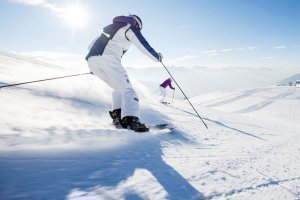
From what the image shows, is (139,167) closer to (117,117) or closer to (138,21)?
(117,117)

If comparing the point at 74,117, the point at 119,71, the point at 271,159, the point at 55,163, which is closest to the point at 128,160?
the point at 55,163

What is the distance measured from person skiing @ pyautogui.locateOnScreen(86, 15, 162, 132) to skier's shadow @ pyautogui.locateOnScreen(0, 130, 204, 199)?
1341 mm

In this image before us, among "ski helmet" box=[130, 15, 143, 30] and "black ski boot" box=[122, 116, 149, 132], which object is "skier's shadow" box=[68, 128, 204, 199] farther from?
"ski helmet" box=[130, 15, 143, 30]

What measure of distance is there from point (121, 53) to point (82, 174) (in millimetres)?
3041

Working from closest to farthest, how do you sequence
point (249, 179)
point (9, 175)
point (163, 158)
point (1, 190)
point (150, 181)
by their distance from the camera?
point (1, 190) < point (9, 175) < point (150, 181) < point (249, 179) < point (163, 158)

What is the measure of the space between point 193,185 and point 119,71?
9.45 ft

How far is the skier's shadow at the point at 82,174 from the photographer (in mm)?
2338

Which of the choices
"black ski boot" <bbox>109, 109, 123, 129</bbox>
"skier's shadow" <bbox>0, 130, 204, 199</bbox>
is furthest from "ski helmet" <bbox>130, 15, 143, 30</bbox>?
"skier's shadow" <bbox>0, 130, 204, 199</bbox>

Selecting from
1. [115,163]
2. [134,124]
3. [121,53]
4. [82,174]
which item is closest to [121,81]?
[121,53]

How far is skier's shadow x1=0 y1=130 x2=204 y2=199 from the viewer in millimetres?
2338

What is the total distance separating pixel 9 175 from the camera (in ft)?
8.11

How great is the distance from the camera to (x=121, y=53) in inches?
209

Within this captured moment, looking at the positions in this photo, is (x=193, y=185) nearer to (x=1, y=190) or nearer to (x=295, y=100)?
(x=1, y=190)

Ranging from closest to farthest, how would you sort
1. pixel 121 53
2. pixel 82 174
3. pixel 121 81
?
pixel 82 174 → pixel 121 81 → pixel 121 53
